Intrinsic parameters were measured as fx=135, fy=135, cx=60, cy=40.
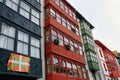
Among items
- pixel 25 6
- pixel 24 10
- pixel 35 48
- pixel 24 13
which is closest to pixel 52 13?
pixel 25 6

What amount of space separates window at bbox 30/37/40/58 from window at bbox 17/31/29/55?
877mm

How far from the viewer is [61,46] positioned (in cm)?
1758

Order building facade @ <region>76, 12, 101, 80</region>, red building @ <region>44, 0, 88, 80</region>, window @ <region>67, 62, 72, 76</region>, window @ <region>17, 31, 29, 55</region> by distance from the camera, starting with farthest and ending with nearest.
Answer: building facade @ <region>76, 12, 101, 80</region>
window @ <region>67, 62, 72, 76</region>
red building @ <region>44, 0, 88, 80</region>
window @ <region>17, 31, 29, 55</region>

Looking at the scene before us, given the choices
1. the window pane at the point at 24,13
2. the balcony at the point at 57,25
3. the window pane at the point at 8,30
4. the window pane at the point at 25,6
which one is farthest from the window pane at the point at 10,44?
the balcony at the point at 57,25

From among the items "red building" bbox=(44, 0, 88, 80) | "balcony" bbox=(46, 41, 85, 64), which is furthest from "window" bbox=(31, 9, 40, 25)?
"balcony" bbox=(46, 41, 85, 64)

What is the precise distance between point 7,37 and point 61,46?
798 cm

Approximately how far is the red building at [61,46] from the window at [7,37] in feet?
17.2

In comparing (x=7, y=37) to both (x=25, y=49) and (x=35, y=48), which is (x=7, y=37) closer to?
(x=25, y=49)

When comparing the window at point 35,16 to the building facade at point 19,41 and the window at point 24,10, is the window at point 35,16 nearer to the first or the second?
the building facade at point 19,41

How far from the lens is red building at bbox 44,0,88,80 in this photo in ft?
50.9

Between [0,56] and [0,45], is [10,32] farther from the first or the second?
[0,56]

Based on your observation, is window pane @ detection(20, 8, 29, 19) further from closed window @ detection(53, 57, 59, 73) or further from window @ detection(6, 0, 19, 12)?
closed window @ detection(53, 57, 59, 73)

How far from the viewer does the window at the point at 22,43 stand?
1194 centimetres

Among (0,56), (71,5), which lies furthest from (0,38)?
(71,5)
